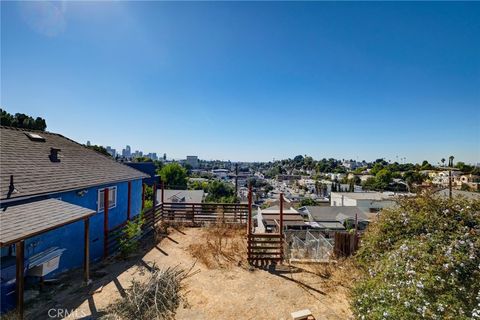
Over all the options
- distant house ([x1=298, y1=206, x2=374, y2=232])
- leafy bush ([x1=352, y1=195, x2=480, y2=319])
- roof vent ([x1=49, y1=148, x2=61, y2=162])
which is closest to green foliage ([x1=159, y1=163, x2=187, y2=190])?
distant house ([x1=298, y1=206, x2=374, y2=232])

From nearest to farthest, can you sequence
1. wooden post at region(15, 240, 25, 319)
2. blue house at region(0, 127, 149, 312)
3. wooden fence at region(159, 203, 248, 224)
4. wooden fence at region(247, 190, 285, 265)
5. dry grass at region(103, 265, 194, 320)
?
wooden post at region(15, 240, 25, 319), dry grass at region(103, 265, 194, 320), blue house at region(0, 127, 149, 312), wooden fence at region(247, 190, 285, 265), wooden fence at region(159, 203, 248, 224)

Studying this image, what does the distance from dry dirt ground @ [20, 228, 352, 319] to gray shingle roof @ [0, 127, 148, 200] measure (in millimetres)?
2775

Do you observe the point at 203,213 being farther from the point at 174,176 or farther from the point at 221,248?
the point at 174,176

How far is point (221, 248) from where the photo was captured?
9641mm

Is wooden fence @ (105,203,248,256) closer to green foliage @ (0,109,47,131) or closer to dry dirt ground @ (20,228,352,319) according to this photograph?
dry dirt ground @ (20,228,352,319)

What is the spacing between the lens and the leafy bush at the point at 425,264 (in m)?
3.39

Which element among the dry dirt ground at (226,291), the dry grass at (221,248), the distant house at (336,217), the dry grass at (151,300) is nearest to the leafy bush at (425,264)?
the dry dirt ground at (226,291)

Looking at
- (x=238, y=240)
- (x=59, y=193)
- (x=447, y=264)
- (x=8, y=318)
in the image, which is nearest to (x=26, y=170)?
(x=59, y=193)

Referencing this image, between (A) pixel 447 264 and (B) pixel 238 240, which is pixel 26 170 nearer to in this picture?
(B) pixel 238 240

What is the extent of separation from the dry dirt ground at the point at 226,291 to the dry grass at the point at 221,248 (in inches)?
8.8

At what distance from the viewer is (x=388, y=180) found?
68.8 meters

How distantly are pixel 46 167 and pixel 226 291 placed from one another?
7.06 m

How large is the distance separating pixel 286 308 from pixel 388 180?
246ft

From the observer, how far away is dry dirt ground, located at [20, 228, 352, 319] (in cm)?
549
